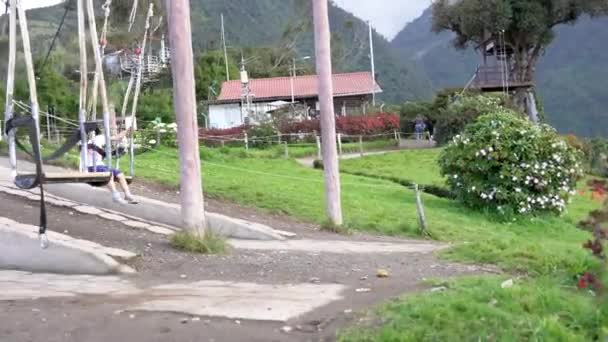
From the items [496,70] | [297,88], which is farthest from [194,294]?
[297,88]

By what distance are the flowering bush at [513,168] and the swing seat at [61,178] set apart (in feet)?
36.5

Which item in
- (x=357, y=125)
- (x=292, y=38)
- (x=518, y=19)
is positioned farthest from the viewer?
(x=292, y=38)

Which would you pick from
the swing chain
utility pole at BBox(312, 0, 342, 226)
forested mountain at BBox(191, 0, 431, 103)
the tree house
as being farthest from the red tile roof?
the swing chain

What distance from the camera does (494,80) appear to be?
46.8 meters

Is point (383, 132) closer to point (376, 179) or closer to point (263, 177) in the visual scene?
point (376, 179)

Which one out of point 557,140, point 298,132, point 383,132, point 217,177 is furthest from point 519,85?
point 217,177

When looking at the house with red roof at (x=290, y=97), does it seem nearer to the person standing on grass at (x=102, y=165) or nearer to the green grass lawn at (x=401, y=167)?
the green grass lawn at (x=401, y=167)

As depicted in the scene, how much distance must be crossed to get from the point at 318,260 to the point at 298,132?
32.5 meters

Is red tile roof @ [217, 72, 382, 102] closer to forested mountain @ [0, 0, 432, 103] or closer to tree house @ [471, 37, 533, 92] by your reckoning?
forested mountain @ [0, 0, 432, 103]

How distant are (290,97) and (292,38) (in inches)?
773

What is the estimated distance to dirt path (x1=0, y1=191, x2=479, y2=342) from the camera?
5410mm

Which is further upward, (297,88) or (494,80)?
(297,88)

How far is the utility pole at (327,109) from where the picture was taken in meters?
12.4

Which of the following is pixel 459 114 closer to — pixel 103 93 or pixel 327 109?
pixel 327 109
